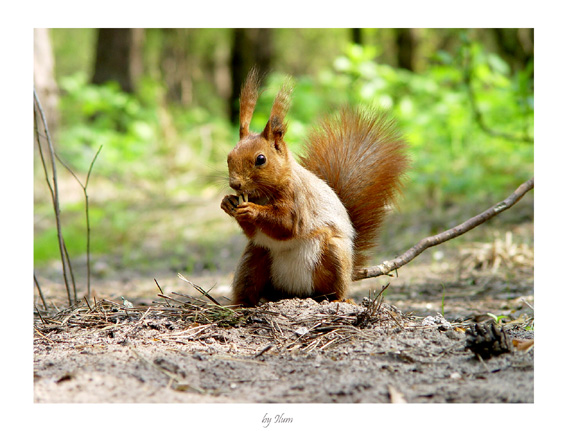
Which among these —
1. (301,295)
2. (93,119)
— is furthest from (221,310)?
(93,119)

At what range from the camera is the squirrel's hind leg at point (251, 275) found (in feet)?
9.09

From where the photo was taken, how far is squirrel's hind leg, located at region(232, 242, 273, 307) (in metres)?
2.77

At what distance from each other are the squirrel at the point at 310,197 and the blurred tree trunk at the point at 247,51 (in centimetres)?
760

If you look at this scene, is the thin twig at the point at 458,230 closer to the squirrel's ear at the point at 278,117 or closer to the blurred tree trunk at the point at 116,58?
the squirrel's ear at the point at 278,117

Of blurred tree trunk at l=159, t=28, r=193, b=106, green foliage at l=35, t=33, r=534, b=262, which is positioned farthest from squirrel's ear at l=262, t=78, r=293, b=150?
blurred tree trunk at l=159, t=28, r=193, b=106

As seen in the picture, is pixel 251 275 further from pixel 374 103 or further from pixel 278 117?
pixel 374 103

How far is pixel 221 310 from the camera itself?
2.53 meters

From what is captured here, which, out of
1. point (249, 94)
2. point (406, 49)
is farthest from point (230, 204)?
point (406, 49)

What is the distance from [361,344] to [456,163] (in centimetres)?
450

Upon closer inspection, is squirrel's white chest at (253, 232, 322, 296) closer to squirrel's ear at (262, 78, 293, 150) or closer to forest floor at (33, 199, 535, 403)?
forest floor at (33, 199, 535, 403)

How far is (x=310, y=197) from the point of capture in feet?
8.65

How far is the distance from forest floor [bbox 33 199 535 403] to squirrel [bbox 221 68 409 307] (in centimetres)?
19

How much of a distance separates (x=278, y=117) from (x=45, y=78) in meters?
5.66
